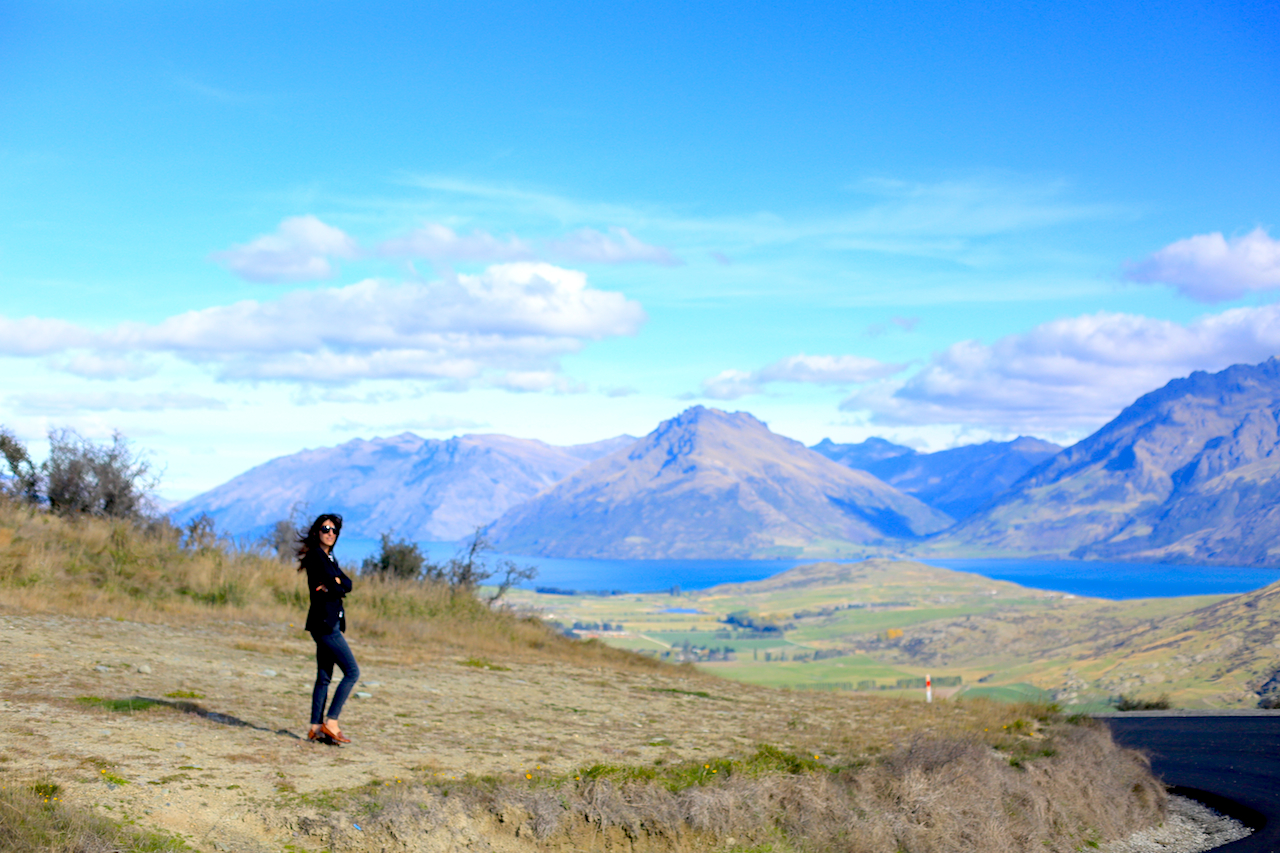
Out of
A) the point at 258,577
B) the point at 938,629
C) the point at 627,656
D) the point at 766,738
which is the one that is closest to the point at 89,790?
the point at 766,738

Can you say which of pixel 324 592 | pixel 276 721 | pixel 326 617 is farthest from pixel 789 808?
pixel 276 721

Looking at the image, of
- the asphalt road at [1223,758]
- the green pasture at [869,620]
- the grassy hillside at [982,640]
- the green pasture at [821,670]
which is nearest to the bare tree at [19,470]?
the grassy hillside at [982,640]

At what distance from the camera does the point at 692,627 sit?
473 feet

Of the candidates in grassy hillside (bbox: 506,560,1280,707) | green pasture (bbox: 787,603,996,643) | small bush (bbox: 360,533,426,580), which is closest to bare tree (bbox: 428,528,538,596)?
small bush (bbox: 360,533,426,580)

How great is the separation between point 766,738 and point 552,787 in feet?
14.8

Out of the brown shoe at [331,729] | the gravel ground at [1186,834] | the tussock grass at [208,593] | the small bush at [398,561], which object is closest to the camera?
the brown shoe at [331,729]

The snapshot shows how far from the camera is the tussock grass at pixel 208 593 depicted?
52.6 ft

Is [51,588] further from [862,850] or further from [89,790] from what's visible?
[862,850]

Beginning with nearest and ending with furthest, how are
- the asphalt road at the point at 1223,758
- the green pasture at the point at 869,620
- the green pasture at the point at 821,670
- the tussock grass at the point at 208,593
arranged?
the asphalt road at the point at 1223,758
the tussock grass at the point at 208,593
the green pasture at the point at 821,670
the green pasture at the point at 869,620

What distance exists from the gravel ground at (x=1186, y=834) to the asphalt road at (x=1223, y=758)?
22 centimetres

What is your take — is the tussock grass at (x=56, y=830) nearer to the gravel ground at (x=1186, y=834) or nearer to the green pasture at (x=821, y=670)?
the gravel ground at (x=1186, y=834)

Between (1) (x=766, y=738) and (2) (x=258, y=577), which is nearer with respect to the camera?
(1) (x=766, y=738)

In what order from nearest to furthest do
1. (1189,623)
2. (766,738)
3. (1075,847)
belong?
(1075,847)
(766,738)
(1189,623)

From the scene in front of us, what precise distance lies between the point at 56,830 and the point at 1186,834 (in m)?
13.1
